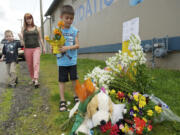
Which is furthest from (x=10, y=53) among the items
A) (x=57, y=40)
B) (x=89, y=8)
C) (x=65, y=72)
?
(x=89, y=8)

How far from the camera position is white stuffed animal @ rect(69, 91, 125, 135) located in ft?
4.91

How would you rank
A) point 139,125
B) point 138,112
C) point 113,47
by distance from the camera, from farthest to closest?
point 113,47 → point 138,112 → point 139,125

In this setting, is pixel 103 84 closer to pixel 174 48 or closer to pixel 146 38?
pixel 174 48

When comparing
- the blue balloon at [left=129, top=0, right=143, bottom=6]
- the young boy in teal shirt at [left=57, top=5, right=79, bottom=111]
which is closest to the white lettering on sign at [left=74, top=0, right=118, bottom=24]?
the blue balloon at [left=129, top=0, right=143, bottom=6]

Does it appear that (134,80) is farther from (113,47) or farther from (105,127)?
(113,47)

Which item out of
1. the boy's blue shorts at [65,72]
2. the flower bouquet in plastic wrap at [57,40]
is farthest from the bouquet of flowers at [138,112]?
the flower bouquet in plastic wrap at [57,40]

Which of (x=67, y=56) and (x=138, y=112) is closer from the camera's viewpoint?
(x=138, y=112)

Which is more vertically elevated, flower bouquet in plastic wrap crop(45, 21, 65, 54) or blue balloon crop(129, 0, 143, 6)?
blue balloon crop(129, 0, 143, 6)

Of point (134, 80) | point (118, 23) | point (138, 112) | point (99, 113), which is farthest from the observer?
point (118, 23)

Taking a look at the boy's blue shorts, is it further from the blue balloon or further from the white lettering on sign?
the white lettering on sign

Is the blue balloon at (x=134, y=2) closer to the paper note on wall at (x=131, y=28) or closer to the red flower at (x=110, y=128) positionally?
the paper note on wall at (x=131, y=28)

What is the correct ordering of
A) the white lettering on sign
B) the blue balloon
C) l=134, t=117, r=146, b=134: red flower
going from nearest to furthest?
l=134, t=117, r=146, b=134: red flower, the blue balloon, the white lettering on sign

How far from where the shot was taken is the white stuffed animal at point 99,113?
150 centimetres

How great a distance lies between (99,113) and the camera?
1505 mm
